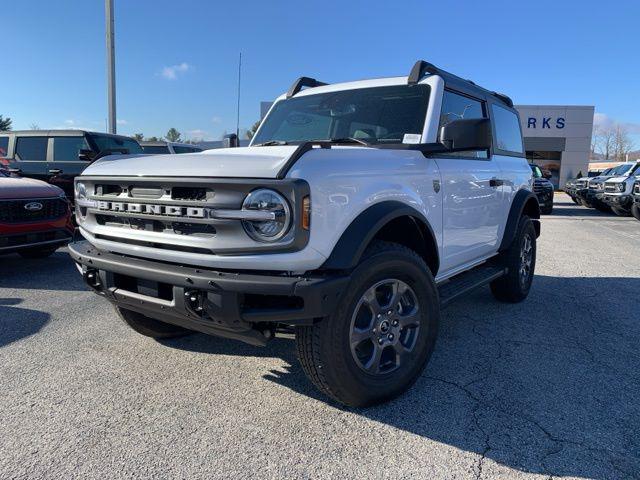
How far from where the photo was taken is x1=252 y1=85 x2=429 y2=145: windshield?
3.52 metres

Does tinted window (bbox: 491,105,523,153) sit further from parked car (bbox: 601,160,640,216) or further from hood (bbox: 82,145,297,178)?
parked car (bbox: 601,160,640,216)

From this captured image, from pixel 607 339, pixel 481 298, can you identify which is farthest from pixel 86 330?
pixel 607 339

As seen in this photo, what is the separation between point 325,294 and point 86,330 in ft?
8.89

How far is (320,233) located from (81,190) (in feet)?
6.11

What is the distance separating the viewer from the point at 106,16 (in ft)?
51.3

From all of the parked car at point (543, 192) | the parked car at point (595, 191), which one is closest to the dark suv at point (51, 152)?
the parked car at point (543, 192)

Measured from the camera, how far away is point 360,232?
8.34ft

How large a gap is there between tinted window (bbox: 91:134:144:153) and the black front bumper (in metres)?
7.30

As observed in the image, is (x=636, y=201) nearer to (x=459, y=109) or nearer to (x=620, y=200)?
(x=620, y=200)

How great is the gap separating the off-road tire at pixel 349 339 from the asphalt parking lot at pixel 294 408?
0.53 feet

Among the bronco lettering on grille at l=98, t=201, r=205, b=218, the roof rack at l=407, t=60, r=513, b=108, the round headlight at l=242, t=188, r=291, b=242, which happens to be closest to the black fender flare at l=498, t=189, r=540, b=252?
the roof rack at l=407, t=60, r=513, b=108

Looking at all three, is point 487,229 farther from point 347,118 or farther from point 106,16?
point 106,16

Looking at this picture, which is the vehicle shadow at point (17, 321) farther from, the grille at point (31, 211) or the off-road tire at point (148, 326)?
the grille at point (31, 211)

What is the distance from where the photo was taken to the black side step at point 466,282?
354 centimetres
